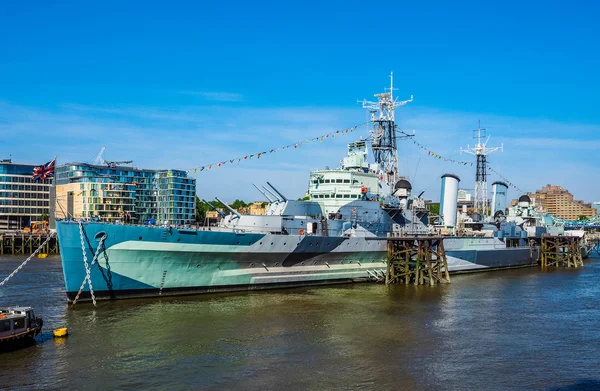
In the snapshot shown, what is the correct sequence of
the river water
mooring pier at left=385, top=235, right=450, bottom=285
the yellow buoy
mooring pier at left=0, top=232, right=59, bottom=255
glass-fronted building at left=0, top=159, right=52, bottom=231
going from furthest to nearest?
glass-fronted building at left=0, top=159, right=52, bottom=231 < mooring pier at left=0, top=232, right=59, bottom=255 < mooring pier at left=385, top=235, right=450, bottom=285 < the yellow buoy < the river water

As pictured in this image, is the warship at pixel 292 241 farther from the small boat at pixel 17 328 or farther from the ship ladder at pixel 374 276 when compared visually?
the small boat at pixel 17 328

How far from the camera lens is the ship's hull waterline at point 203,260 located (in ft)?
87.5

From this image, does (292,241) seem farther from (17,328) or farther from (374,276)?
(17,328)

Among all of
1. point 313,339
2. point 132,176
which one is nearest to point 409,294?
point 313,339

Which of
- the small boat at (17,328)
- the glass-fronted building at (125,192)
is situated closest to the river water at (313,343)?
the small boat at (17,328)

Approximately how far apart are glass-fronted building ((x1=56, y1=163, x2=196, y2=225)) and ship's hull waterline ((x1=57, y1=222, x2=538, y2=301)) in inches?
2360

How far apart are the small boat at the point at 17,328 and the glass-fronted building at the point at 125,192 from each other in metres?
71.1

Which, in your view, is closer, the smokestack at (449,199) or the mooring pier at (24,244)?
the smokestack at (449,199)

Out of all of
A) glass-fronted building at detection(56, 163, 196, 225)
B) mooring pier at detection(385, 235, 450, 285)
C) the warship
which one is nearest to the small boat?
the warship

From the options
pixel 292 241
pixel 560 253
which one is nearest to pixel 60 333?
pixel 292 241

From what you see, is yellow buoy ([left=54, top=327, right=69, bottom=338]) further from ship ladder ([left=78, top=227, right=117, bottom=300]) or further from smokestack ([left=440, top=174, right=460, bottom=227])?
smokestack ([left=440, top=174, right=460, bottom=227])

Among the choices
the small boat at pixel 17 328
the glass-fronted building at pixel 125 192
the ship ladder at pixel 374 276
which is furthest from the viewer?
the glass-fronted building at pixel 125 192

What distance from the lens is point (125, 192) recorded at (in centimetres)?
9562

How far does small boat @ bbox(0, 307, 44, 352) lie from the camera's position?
19.0 m
